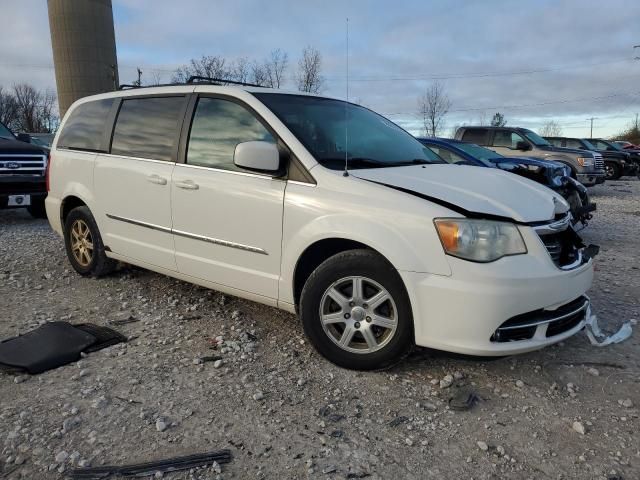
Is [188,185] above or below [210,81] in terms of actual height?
below

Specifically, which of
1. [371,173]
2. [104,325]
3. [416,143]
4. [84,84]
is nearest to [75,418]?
[104,325]

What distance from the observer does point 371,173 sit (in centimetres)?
331

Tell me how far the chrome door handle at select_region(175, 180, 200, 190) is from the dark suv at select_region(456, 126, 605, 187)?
10.3 metres

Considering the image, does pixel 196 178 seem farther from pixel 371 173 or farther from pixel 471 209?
pixel 471 209

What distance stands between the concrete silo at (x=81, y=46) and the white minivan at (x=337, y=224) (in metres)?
35.2

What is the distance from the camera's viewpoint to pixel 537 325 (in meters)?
2.89

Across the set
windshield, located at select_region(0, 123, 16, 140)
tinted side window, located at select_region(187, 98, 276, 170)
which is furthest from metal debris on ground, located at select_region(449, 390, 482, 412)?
windshield, located at select_region(0, 123, 16, 140)

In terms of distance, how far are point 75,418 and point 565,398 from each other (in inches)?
103

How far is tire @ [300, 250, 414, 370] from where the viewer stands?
2.97m

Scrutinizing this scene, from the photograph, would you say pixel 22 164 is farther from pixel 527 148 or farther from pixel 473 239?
pixel 527 148

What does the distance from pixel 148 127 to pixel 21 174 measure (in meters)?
5.43

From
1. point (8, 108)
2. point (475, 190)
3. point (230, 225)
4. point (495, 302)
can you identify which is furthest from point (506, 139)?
point (8, 108)

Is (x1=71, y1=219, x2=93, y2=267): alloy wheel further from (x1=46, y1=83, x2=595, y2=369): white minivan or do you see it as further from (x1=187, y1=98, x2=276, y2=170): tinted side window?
(x1=187, y1=98, x2=276, y2=170): tinted side window

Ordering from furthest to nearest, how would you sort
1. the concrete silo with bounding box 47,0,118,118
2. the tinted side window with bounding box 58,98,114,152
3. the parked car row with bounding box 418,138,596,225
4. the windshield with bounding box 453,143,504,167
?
the concrete silo with bounding box 47,0,118,118
the windshield with bounding box 453,143,504,167
the parked car row with bounding box 418,138,596,225
the tinted side window with bounding box 58,98,114,152
